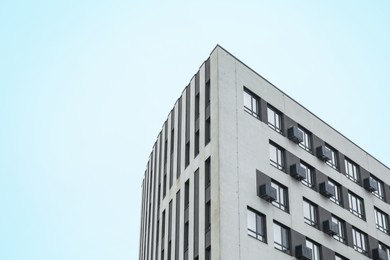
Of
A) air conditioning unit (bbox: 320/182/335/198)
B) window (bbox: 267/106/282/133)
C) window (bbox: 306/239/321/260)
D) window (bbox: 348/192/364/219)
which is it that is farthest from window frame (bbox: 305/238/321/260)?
window (bbox: 267/106/282/133)

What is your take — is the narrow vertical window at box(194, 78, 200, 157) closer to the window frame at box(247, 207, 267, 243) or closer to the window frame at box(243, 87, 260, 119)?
the window frame at box(243, 87, 260, 119)

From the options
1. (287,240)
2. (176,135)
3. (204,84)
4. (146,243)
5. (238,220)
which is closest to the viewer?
(238,220)

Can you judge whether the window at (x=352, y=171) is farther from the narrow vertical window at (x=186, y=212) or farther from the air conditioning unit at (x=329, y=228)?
the narrow vertical window at (x=186, y=212)

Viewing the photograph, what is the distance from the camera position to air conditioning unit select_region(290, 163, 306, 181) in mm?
54219

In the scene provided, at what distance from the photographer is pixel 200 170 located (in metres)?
51.7

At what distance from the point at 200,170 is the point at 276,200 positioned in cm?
626

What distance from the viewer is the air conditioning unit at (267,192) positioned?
1967 inches

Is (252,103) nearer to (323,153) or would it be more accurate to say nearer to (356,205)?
(323,153)

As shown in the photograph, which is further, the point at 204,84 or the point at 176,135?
the point at 176,135

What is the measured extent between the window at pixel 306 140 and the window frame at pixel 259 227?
10429 mm

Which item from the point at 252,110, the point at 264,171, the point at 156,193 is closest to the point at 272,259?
the point at 264,171

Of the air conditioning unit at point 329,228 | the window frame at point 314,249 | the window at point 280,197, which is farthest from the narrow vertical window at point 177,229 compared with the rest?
the air conditioning unit at point 329,228

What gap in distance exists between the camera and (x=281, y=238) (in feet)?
167

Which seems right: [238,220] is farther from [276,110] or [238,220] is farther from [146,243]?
[146,243]
